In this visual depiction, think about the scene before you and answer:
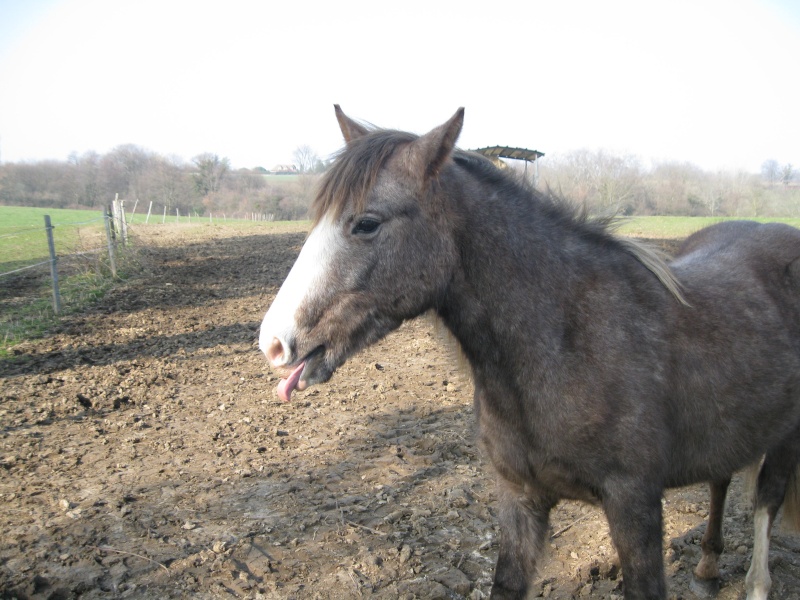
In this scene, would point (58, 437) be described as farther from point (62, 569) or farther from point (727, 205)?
point (727, 205)

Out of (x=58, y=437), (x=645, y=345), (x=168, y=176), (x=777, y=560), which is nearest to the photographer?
(x=645, y=345)

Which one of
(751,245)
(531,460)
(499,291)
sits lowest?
(531,460)

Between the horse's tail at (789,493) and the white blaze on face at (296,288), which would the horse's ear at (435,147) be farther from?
the horse's tail at (789,493)

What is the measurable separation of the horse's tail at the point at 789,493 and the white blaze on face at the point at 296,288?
295 cm

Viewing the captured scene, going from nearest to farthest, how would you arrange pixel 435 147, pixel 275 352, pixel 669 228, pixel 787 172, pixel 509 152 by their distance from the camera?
pixel 275 352
pixel 435 147
pixel 509 152
pixel 669 228
pixel 787 172

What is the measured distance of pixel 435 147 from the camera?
7.65 feet

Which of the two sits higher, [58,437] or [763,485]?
[763,485]

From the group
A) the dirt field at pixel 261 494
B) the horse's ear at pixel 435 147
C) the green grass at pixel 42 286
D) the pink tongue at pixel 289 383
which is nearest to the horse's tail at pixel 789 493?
the dirt field at pixel 261 494

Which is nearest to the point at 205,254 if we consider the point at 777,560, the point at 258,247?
the point at 258,247

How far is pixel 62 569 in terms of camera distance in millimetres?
3340

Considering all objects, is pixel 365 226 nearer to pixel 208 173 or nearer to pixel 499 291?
pixel 499 291

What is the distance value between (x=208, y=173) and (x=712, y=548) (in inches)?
2416

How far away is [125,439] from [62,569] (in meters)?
2.11

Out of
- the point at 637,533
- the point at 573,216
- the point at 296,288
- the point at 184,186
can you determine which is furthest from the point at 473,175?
the point at 184,186
